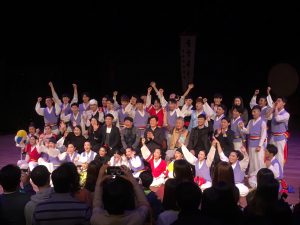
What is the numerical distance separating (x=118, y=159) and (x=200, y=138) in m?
1.29

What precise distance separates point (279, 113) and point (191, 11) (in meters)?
5.09

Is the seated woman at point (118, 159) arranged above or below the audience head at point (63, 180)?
below

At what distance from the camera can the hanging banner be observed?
370 inches

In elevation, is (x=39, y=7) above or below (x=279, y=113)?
above

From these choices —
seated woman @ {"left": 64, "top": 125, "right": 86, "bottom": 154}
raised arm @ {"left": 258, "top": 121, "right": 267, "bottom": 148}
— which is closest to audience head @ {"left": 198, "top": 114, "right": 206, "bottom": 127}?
A: raised arm @ {"left": 258, "top": 121, "right": 267, "bottom": 148}

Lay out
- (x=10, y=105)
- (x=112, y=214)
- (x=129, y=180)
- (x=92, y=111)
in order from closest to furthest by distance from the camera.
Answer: (x=112, y=214) < (x=129, y=180) < (x=92, y=111) < (x=10, y=105)

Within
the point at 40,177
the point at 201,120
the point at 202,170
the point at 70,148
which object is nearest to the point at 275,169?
the point at 202,170

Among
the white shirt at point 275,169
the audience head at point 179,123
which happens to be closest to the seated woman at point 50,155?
the audience head at point 179,123

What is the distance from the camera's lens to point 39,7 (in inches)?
374

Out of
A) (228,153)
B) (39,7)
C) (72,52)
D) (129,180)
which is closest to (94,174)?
(129,180)

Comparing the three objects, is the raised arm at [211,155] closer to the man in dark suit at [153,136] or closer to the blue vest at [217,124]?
the blue vest at [217,124]

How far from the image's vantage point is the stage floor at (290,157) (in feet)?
19.4

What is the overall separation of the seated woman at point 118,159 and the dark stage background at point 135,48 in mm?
4420

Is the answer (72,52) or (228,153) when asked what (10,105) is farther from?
(228,153)
